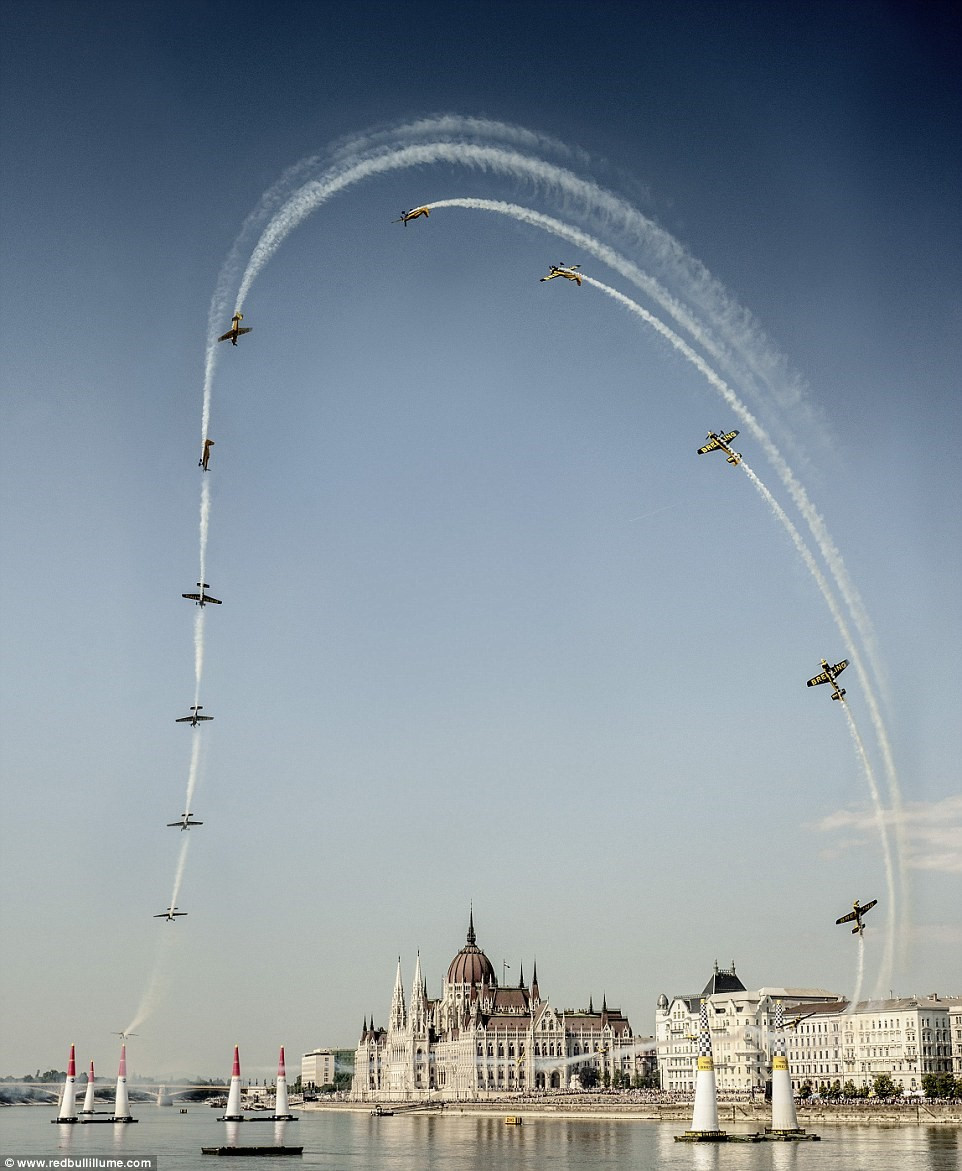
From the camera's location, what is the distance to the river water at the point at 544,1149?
11256 centimetres

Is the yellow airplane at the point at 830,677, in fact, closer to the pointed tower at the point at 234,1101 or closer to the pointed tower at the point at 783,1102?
the pointed tower at the point at 783,1102

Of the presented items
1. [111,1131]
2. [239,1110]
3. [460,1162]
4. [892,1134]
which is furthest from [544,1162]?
[111,1131]

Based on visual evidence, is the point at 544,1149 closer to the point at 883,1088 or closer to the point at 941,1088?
the point at 883,1088

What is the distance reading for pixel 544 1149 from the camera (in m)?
142

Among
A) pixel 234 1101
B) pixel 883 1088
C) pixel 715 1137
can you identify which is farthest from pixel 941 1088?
pixel 234 1101

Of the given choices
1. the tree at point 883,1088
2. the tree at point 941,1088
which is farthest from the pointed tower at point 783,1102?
the tree at point 883,1088

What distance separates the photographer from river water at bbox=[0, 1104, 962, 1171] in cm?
11256

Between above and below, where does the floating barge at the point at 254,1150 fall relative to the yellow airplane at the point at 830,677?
below

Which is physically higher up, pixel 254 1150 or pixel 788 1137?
pixel 788 1137

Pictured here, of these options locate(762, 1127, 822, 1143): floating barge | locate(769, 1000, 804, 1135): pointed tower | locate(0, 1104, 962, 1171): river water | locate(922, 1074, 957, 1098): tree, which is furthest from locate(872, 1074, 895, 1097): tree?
locate(769, 1000, 804, 1135): pointed tower

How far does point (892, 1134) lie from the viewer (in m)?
148

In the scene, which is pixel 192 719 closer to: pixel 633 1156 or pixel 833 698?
pixel 833 698

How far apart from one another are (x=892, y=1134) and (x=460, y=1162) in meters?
52.3

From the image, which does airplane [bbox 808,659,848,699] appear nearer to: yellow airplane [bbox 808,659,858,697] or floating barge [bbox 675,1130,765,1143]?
yellow airplane [bbox 808,659,858,697]
